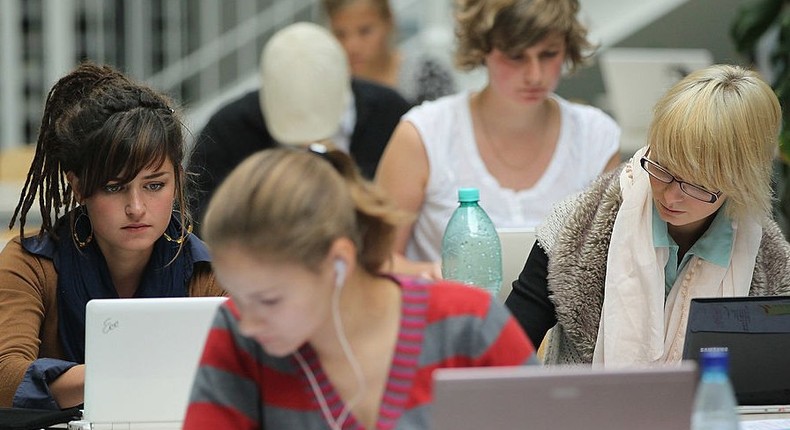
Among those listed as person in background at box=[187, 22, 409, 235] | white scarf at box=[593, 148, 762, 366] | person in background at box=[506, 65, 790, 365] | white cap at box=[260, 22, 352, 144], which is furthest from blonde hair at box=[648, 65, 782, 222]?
white cap at box=[260, 22, 352, 144]

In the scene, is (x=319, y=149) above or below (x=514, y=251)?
above

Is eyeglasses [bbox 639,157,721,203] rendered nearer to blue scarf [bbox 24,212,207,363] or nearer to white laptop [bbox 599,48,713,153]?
blue scarf [bbox 24,212,207,363]

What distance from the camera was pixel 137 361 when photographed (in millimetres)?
2109

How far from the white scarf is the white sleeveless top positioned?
979 mm

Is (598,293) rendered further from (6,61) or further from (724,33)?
(6,61)

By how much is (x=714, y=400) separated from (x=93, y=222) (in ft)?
4.60

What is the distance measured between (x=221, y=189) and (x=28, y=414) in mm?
821

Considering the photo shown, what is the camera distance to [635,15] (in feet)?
22.6

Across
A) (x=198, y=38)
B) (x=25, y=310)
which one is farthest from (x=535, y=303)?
(x=198, y=38)

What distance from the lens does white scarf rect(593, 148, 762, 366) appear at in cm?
239

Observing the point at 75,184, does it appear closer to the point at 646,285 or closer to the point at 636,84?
the point at 646,285

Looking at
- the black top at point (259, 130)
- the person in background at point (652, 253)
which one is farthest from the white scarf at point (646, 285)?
the black top at point (259, 130)

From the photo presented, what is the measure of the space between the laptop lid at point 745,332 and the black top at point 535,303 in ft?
1.32

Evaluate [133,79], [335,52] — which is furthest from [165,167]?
[335,52]
